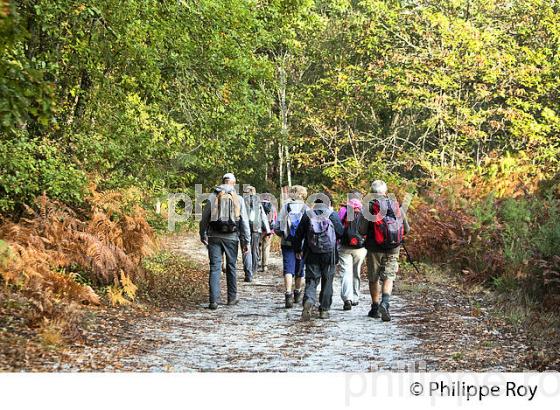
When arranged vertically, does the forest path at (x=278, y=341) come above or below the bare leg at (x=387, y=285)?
below

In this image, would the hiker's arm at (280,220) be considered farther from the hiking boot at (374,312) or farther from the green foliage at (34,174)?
the green foliage at (34,174)

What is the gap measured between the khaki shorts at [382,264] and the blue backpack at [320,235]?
602 millimetres

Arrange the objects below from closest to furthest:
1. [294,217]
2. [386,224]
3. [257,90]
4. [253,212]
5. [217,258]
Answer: [386,224] → [294,217] → [217,258] → [253,212] → [257,90]

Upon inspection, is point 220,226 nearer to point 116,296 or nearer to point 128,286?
point 128,286

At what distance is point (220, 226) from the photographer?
40.6 feet

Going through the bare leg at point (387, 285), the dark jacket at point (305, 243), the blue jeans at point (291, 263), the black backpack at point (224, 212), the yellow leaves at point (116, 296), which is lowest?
the yellow leaves at point (116, 296)

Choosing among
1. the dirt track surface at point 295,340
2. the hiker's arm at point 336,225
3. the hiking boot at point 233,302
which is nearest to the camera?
the dirt track surface at point 295,340

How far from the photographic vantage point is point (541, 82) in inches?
858

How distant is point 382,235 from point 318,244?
2.91ft

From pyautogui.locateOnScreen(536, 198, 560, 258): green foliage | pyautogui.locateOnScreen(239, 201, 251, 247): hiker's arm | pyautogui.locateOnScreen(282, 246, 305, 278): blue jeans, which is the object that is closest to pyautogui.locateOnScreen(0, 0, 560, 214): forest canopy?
pyautogui.locateOnScreen(239, 201, 251, 247): hiker's arm

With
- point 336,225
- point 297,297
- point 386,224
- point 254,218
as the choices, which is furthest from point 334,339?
point 254,218

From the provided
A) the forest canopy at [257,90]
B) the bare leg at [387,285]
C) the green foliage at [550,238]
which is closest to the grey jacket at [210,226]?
the forest canopy at [257,90]

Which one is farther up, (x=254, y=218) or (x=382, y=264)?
(x=254, y=218)

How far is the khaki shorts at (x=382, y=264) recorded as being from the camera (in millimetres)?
11062
